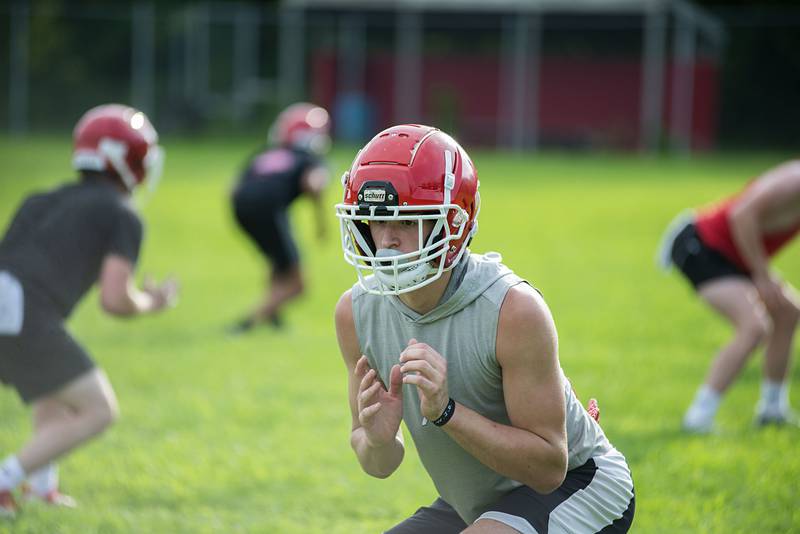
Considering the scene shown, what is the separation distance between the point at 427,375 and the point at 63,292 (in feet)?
9.50

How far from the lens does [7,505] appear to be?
539 centimetres

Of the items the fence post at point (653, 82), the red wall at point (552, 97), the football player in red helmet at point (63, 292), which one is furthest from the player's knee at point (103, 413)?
the red wall at point (552, 97)

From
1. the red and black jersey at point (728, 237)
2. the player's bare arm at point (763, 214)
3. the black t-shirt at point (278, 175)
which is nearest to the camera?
the player's bare arm at point (763, 214)

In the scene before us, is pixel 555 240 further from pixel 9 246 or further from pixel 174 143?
pixel 174 143

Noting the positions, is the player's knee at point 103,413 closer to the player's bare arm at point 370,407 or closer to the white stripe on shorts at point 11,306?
the white stripe on shorts at point 11,306

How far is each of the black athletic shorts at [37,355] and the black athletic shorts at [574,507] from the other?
2.30 m

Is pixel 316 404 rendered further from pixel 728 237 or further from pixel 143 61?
pixel 143 61

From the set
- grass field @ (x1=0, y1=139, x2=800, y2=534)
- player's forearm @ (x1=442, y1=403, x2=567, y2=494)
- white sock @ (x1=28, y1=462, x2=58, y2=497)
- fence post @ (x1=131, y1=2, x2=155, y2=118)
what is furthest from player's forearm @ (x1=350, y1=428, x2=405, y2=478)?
fence post @ (x1=131, y1=2, x2=155, y2=118)

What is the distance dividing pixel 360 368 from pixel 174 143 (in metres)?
29.3

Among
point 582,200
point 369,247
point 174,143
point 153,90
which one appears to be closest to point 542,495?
point 369,247

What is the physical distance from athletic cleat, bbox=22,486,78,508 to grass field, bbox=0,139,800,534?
0.11 metres

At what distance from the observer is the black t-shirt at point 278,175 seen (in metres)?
11.1

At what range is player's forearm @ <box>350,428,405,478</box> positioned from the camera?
368cm

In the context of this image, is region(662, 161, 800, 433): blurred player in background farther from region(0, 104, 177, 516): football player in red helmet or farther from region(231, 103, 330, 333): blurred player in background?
region(231, 103, 330, 333): blurred player in background
